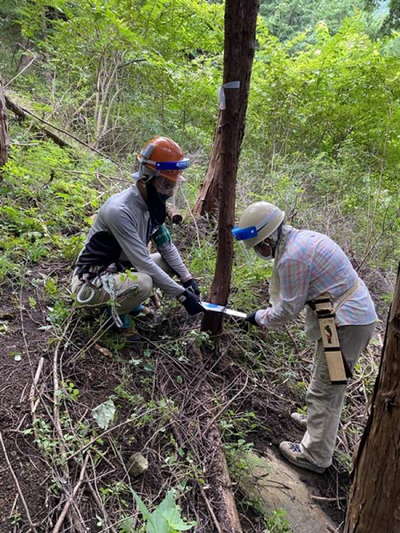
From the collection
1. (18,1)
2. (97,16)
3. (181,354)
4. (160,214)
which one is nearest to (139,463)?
(181,354)

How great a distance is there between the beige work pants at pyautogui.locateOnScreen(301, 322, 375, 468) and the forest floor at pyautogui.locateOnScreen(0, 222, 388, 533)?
9.4 inches

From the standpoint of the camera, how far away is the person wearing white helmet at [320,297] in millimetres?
2678

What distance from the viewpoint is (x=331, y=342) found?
268cm

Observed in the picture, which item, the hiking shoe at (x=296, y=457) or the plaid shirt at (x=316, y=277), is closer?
the plaid shirt at (x=316, y=277)

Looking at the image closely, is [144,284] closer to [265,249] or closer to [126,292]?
[126,292]

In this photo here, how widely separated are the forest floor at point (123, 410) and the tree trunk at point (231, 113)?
602 millimetres

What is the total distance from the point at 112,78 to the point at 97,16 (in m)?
1.14

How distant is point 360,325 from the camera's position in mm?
2691

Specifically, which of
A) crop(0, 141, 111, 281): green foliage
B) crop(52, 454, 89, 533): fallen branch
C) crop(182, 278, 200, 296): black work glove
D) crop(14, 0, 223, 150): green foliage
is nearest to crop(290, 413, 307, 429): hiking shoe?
crop(182, 278, 200, 296): black work glove

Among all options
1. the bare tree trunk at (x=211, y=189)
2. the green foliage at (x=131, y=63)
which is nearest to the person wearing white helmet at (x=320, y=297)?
the bare tree trunk at (x=211, y=189)

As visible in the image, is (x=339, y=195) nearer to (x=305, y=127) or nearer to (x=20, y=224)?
(x=305, y=127)

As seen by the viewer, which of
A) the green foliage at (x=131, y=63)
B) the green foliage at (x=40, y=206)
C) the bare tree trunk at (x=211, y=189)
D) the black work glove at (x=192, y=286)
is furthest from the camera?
the green foliage at (x=131, y=63)

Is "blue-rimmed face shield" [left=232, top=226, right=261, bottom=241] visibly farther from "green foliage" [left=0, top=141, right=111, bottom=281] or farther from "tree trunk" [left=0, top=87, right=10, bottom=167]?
"tree trunk" [left=0, top=87, right=10, bottom=167]

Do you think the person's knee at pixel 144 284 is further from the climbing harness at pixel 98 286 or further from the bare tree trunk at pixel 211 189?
the bare tree trunk at pixel 211 189
